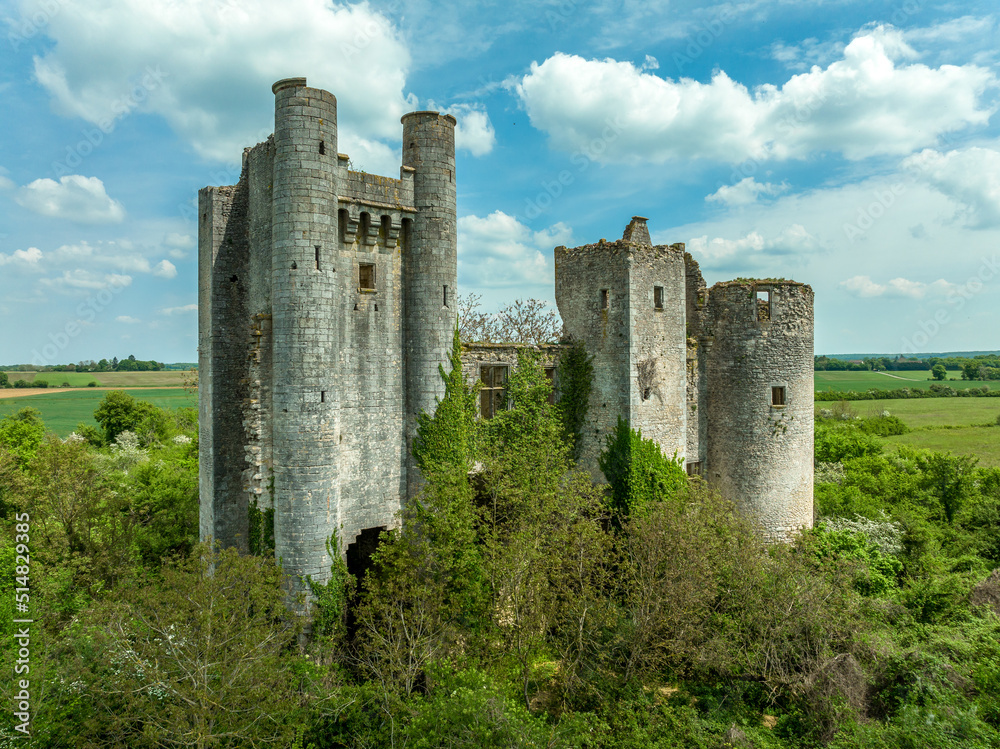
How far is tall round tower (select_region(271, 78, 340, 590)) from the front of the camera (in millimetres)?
17406

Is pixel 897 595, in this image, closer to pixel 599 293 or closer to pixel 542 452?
pixel 542 452

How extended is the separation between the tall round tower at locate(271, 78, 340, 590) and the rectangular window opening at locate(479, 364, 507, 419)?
24.6 ft

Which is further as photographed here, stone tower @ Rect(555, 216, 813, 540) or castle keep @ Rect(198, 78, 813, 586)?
stone tower @ Rect(555, 216, 813, 540)

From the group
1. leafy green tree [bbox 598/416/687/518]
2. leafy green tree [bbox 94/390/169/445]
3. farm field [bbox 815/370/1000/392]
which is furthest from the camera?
farm field [bbox 815/370/1000/392]

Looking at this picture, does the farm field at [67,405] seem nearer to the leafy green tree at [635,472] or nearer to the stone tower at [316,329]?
the stone tower at [316,329]

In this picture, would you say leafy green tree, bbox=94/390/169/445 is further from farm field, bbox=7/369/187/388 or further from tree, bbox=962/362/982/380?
tree, bbox=962/362/982/380

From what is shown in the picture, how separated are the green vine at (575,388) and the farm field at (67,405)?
180 ft

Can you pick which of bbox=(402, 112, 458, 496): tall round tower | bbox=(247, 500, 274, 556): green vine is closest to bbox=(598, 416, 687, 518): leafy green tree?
bbox=(402, 112, 458, 496): tall round tower

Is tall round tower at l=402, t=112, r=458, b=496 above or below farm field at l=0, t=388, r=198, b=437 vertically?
above

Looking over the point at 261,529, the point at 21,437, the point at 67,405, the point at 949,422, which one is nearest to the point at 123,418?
the point at 21,437

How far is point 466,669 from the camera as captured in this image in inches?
628

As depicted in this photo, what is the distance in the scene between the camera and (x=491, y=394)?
2356 cm

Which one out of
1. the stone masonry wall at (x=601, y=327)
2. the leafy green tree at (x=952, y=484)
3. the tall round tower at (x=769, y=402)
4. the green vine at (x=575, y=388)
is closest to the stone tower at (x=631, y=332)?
the stone masonry wall at (x=601, y=327)

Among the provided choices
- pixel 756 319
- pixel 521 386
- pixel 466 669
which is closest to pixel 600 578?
pixel 466 669
